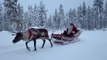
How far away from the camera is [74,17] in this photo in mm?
84500

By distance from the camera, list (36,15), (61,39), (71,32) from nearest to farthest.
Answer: (61,39), (71,32), (36,15)

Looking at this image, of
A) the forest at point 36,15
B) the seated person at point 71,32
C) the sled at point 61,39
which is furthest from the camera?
the forest at point 36,15

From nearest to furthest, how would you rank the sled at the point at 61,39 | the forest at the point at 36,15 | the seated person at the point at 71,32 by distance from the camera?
the sled at the point at 61,39, the seated person at the point at 71,32, the forest at the point at 36,15

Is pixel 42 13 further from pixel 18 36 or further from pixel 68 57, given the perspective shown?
pixel 68 57

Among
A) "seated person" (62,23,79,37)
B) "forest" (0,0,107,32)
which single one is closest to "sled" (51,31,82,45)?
"seated person" (62,23,79,37)

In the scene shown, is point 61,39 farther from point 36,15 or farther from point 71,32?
point 36,15

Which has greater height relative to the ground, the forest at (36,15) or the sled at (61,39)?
the forest at (36,15)

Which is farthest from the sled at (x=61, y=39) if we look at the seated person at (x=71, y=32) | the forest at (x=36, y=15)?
the forest at (x=36, y=15)

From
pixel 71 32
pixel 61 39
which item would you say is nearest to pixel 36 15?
pixel 71 32

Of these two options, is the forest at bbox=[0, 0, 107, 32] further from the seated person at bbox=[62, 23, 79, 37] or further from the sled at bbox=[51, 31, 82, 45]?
the sled at bbox=[51, 31, 82, 45]

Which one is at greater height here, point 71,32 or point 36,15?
point 36,15

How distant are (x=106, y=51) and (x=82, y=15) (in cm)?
6186

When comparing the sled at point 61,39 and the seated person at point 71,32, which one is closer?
the sled at point 61,39

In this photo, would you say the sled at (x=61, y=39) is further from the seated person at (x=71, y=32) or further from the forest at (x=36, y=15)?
the forest at (x=36, y=15)
